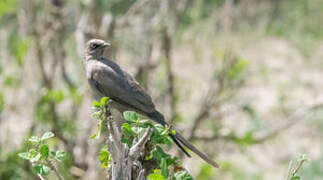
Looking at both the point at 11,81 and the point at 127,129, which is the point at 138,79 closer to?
the point at 11,81

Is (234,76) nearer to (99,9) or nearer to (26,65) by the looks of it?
(99,9)

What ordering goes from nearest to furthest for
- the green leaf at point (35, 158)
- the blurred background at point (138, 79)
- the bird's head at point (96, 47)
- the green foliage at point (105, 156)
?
the green leaf at point (35, 158) < the green foliage at point (105, 156) < the bird's head at point (96, 47) < the blurred background at point (138, 79)

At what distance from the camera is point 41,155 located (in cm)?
186

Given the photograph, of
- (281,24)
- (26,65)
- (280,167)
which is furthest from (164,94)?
(281,24)

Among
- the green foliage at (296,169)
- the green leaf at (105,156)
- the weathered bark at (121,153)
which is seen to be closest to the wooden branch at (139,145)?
the weathered bark at (121,153)

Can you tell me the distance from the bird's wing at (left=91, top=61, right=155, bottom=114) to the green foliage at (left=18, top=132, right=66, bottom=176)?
0.85 m

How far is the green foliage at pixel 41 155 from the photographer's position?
1854mm

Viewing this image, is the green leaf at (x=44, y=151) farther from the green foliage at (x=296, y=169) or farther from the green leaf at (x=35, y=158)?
the green foliage at (x=296, y=169)

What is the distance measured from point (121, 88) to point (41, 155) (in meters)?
0.96

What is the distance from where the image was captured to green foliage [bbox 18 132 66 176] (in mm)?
1854

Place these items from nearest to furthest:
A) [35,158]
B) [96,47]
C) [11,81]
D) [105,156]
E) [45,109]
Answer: [35,158]
[105,156]
[96,47]
[11,81]
[45,109]

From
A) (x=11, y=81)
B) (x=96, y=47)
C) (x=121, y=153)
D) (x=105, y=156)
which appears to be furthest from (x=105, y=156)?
(x=11, y=81)

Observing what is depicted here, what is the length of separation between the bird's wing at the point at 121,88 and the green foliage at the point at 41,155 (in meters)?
0.85

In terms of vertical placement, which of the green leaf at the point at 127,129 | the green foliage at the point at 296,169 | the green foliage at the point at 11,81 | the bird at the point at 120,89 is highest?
the green foliage at the point at 11,81
